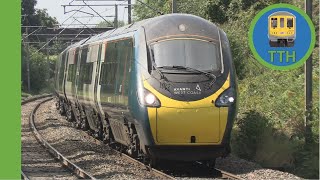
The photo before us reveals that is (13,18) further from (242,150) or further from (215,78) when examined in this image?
(242,150)

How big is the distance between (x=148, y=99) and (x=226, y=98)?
1.48 meters

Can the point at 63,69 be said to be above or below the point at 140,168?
above

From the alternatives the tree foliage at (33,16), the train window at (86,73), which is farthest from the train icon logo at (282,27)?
the tree foliage at (33,16)

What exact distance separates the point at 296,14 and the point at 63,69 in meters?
18.1

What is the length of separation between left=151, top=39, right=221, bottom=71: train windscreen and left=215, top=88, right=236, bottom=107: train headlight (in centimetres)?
57

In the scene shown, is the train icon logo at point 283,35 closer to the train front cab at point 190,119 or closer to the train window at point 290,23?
the train window at point 290,23

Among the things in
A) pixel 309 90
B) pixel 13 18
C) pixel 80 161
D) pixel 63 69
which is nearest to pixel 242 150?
pixel 309 90

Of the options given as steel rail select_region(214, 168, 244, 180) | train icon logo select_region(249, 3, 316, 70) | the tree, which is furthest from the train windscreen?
the tree

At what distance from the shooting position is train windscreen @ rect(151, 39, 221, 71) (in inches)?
504

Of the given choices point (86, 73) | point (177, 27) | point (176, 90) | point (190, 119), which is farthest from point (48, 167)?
point (86, 73)

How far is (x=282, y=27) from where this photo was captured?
13.0 m

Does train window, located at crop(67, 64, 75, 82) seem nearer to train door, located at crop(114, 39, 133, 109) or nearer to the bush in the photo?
the bush

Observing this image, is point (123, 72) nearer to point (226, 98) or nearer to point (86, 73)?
point (226, 98)

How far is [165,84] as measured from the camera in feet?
40.6
